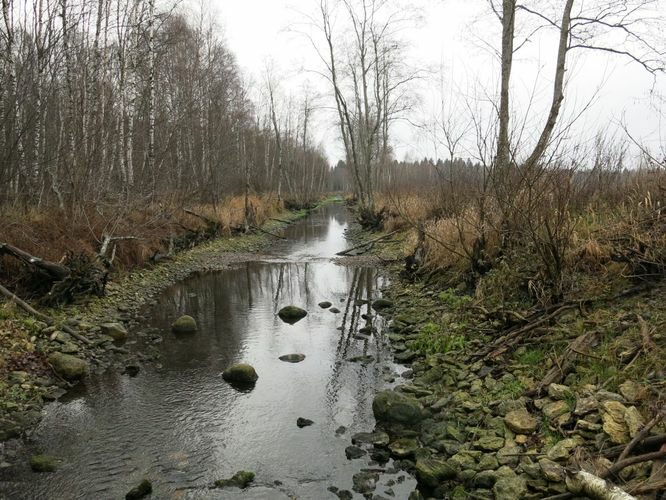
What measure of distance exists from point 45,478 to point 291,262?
11.4 meters

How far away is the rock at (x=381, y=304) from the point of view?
9.64 m

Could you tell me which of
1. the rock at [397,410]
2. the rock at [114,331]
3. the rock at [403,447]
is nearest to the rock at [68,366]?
the rock at [114,331]

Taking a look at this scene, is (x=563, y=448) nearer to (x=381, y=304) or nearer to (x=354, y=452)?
(x=354, y=452)

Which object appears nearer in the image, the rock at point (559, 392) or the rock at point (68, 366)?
the rock at point (559, 392)

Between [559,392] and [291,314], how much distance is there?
5.67m

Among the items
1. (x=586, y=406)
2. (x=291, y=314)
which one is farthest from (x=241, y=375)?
(x=586, y=406)

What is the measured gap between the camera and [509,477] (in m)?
3.61

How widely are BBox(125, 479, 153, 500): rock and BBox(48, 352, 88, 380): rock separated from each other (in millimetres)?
2663

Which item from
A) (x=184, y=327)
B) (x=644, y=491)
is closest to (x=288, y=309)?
(x=184, y=327)

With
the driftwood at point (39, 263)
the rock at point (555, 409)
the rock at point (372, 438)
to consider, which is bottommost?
the rock at point (372, 438)

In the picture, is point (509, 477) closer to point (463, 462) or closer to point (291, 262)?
point (463, 462)

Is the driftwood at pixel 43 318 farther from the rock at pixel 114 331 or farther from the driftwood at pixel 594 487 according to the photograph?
the driftwood at pixel 594 487

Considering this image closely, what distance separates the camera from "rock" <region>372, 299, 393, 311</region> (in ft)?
31.6

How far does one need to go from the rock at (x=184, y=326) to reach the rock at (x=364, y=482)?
4837mm
